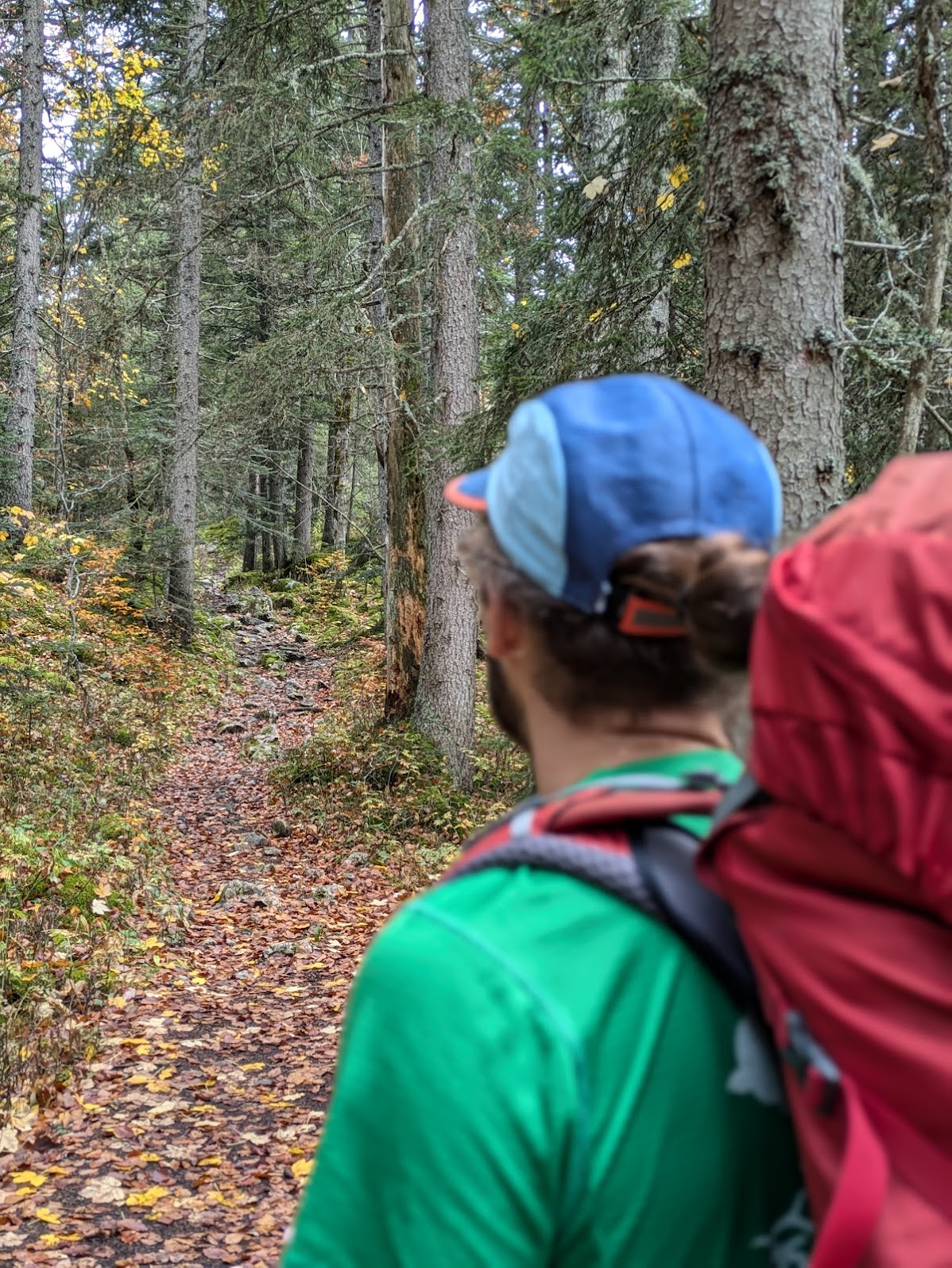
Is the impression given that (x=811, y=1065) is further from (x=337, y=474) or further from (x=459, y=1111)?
(x=337, y=474)

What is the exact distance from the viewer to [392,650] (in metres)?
12.0

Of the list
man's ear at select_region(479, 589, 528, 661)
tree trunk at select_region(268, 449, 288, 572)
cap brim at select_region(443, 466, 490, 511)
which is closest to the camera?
man's ear at select_region(479, 589, 528, 661)

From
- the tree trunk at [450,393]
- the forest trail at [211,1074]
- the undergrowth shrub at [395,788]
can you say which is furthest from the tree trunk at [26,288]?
the forest trail at [211,1074]

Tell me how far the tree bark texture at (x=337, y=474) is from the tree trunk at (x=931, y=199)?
1084 centimetres

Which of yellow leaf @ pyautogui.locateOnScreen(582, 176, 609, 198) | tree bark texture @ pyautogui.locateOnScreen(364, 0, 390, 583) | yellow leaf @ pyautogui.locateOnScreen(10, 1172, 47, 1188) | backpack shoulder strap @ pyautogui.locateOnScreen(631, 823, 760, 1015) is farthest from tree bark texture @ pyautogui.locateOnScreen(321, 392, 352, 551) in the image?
backpack shoulder strap @ pyautogui.locateOnScreen(631, 823, 760, 1015)

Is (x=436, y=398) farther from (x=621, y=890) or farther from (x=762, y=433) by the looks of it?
(x=621, y=890)

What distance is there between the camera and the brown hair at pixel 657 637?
3.36 feet

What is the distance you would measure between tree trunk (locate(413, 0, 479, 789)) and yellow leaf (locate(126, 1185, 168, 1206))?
6.60 m

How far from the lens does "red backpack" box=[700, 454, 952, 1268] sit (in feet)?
2.56

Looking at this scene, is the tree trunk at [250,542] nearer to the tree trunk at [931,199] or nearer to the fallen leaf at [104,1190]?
the fallen leaf at [104,1190]

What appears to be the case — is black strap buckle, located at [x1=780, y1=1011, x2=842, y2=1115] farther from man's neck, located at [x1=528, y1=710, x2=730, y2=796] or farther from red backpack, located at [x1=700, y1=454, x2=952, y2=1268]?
man's neck, located at [x1=528, y1=710, x2=730, y2=796]

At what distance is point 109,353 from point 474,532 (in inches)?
513

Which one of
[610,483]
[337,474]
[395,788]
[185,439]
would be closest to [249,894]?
[395,788]

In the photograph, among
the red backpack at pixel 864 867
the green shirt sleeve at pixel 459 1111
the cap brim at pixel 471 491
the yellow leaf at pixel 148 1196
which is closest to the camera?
the red backpack at pixel 864 867
